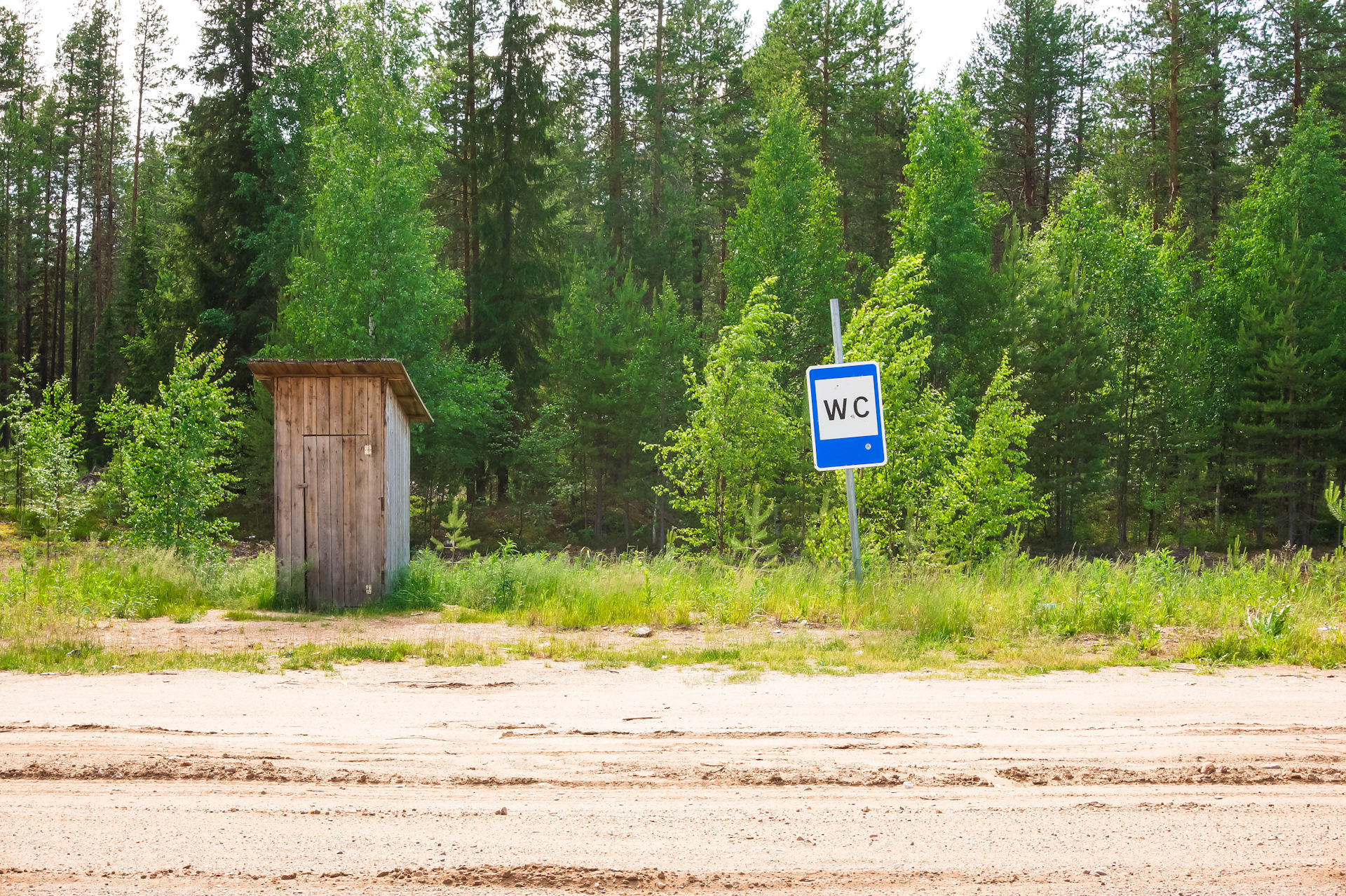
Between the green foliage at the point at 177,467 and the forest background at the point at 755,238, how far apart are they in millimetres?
9691

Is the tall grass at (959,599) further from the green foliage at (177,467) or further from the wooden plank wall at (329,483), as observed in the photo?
the green foliage at (177,467)

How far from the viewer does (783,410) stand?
22422 millimetres

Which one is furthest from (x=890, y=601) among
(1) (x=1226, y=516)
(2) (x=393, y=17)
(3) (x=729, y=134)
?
(3) (x=729, y=134)

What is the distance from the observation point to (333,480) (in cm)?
1204

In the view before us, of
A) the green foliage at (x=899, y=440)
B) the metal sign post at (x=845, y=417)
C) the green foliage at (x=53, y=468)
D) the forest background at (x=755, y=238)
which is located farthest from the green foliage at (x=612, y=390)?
the metal sign post at (x=845, y=417)

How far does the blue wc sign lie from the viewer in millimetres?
10570

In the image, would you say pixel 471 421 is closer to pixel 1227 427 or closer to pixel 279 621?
pixel 279 621

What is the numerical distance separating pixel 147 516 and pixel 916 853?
14330 mm

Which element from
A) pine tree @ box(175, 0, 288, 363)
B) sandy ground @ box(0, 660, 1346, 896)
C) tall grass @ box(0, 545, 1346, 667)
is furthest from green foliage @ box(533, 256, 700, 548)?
sandy ground @ box(0, 660, 1346, 896)

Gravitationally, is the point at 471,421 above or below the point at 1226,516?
above

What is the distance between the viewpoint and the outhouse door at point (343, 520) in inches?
470

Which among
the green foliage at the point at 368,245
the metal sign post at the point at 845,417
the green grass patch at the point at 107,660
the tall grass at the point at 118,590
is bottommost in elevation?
the green grass patch at the point at 107,660

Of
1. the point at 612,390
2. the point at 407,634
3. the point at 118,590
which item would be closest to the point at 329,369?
the point at 118,590

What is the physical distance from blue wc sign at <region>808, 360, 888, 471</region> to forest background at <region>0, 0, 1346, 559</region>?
1356 cm
